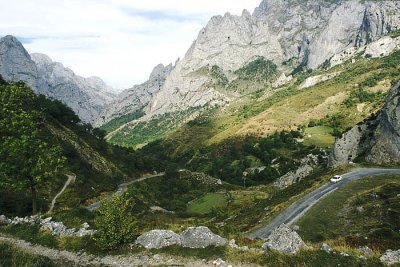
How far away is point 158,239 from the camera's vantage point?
31.9 metres

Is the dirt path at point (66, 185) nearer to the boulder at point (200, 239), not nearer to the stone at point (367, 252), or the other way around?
the boulder at point (200, 239)

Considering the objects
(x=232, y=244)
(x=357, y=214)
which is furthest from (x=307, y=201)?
(x=232, y=244)

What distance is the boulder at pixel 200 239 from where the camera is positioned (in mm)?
30422

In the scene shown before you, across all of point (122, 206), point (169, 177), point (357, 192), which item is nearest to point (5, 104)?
point (122, 206)

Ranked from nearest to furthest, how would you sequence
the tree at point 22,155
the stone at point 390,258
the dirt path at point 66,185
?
the stone at point 390,258, the tree at point 22,155, the dirt path at point 66,185

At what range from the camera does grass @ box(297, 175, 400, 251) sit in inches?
1849

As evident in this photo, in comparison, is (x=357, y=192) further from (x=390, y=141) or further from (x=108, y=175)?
(x=108, y=175)

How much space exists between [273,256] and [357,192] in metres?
46.5

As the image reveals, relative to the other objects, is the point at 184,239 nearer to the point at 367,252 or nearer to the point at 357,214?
the point at 367,252

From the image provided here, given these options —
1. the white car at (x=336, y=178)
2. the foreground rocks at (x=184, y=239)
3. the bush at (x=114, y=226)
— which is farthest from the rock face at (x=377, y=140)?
the bush at (x=114, y=226)

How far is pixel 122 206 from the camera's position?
32.3 metres

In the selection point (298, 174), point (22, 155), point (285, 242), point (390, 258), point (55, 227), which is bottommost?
point (298, 174)

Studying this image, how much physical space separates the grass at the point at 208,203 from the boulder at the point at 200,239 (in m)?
94.0

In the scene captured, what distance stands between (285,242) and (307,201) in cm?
4175
